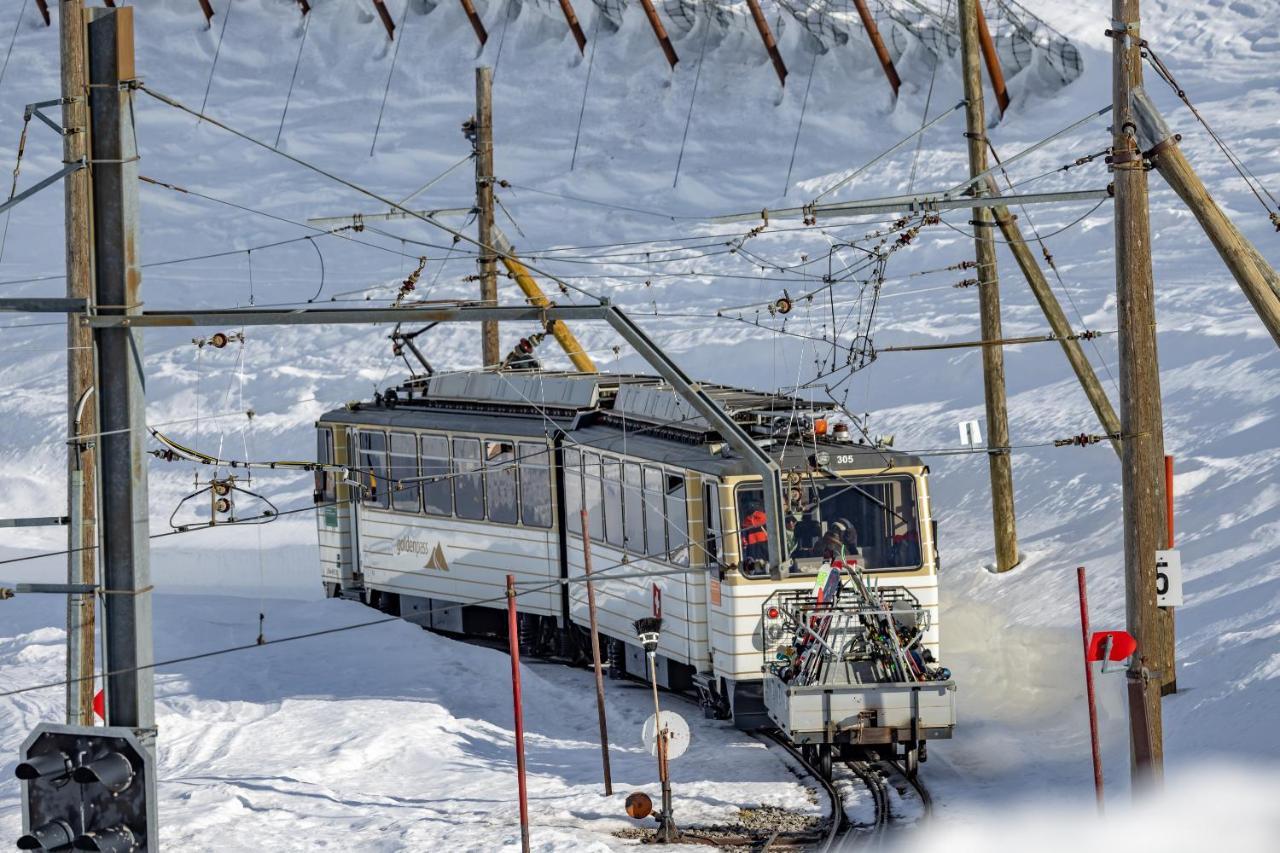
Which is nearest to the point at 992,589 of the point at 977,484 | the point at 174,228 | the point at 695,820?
the point at 977,484

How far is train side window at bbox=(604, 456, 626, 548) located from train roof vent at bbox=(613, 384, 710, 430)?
64cm

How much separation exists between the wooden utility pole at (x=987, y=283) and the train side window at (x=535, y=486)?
19.3ft

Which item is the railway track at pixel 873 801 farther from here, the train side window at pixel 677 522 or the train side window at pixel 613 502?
the train side window at pixel 613 502

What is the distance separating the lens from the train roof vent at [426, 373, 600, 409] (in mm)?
23328

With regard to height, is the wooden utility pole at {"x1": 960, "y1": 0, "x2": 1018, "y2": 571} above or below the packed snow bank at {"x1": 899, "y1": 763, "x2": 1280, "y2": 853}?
above

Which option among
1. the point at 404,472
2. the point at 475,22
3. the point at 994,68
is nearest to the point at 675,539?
the point at 404,472

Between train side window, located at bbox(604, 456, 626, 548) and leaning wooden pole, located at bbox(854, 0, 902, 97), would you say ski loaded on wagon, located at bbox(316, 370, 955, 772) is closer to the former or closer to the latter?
train side window, located at bbox(604, 456, 626, 548)

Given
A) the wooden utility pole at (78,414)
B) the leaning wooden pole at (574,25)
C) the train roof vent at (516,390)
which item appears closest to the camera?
the wooden utility pole at (78,414)

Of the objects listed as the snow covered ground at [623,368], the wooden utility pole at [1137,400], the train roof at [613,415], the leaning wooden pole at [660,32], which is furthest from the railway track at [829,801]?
the leaning wooden pole at [660,32]

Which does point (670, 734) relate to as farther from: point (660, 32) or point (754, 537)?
point (660, 32)

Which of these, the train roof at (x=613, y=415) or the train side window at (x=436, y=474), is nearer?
the train roof at (x=613, y=415)

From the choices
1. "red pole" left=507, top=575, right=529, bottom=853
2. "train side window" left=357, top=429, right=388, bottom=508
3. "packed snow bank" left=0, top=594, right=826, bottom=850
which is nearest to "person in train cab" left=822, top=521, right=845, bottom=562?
"packed snow bank" left=0, top=594, right=826, bottom=850

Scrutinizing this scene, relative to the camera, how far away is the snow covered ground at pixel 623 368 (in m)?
17.6

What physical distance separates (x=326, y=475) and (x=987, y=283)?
9.74 meters
